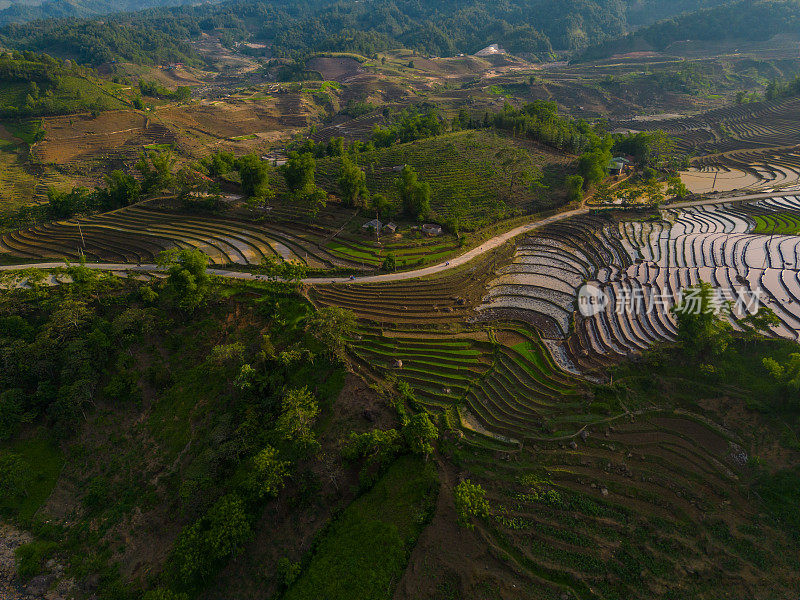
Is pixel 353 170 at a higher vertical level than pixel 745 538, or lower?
higher

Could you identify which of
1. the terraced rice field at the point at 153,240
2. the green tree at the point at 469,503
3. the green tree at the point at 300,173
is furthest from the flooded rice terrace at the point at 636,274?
the green tree at the point at 300,173

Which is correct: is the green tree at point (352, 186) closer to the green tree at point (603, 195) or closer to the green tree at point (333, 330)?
the green tree at point (333, 330)

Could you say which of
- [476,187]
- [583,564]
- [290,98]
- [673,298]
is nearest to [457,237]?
→ [476,187]

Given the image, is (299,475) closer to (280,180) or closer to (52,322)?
(52,322)

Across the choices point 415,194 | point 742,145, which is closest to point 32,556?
point 415,194

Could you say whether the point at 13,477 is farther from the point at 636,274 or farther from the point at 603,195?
the point at 603,195

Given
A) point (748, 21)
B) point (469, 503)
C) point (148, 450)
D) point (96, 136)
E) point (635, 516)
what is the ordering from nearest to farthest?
point (469, 503) → point (635, 516) → point (148, 450) → point (96, 136) → point (748, 21)
